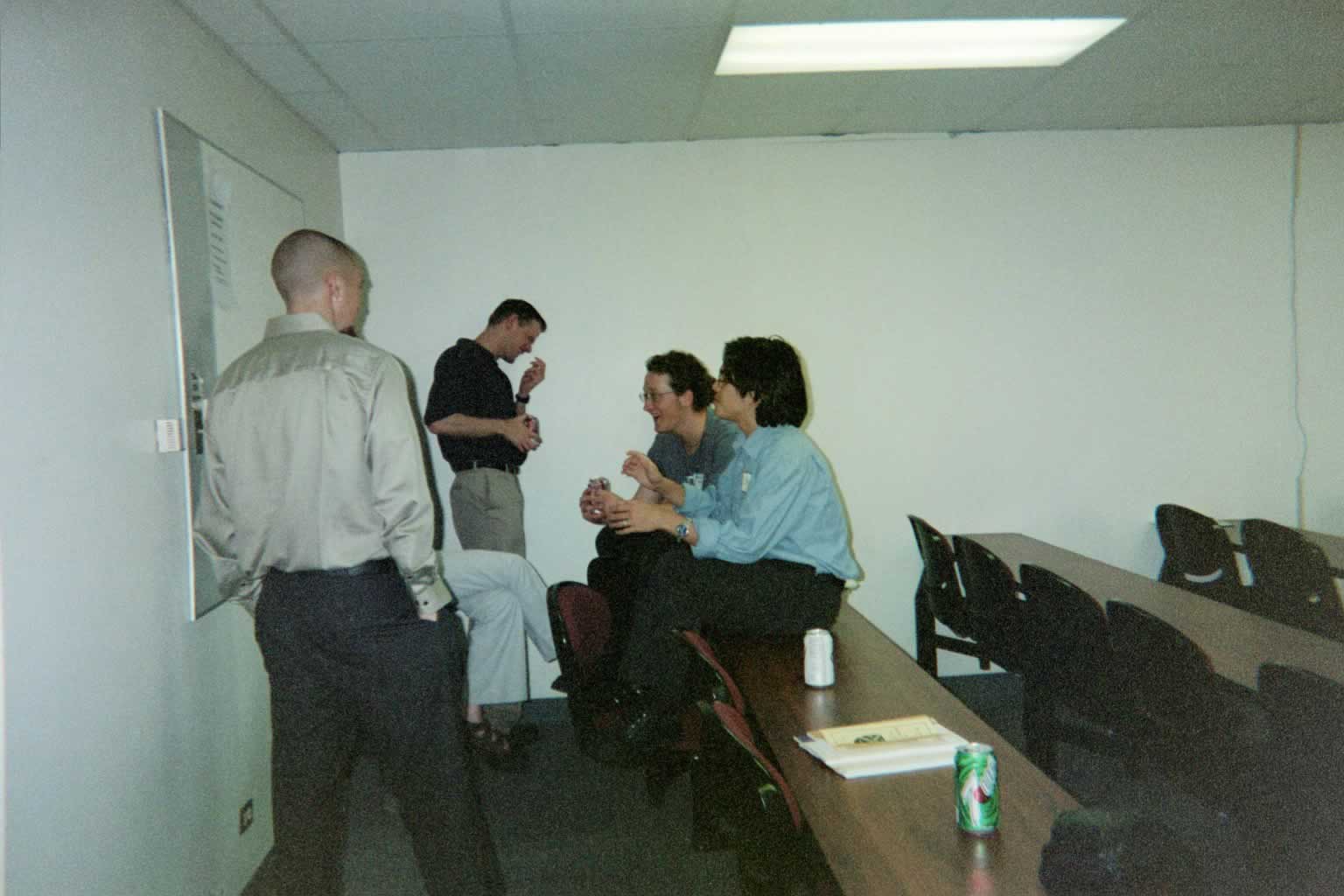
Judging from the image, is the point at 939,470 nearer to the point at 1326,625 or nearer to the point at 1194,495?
the point at 1194,495

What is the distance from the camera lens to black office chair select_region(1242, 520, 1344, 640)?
3109 mm

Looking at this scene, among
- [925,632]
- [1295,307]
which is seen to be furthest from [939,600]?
[1295,307]

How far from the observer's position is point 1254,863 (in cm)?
192

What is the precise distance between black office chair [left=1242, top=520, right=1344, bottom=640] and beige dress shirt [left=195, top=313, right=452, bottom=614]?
2.93 m

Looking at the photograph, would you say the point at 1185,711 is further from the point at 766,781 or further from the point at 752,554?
the point at 766,781

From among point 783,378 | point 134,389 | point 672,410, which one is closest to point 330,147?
point 672,410

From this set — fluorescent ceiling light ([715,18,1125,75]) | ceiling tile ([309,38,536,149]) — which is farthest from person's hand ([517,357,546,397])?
fluorescent ceiling light ([715,18,1125,75])

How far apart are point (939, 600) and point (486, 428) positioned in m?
2.02

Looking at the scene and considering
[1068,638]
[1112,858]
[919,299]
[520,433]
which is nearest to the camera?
[1112,858]

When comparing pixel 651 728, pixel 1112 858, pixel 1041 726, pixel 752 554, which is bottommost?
pixel 1041 726

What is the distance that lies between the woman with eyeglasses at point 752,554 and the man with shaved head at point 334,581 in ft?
2.42

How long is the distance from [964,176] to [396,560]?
3.37 m

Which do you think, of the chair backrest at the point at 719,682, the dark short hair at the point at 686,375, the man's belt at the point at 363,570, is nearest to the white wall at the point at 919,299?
the dark short hair at the point at 686,375

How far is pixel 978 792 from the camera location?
1.38 m
